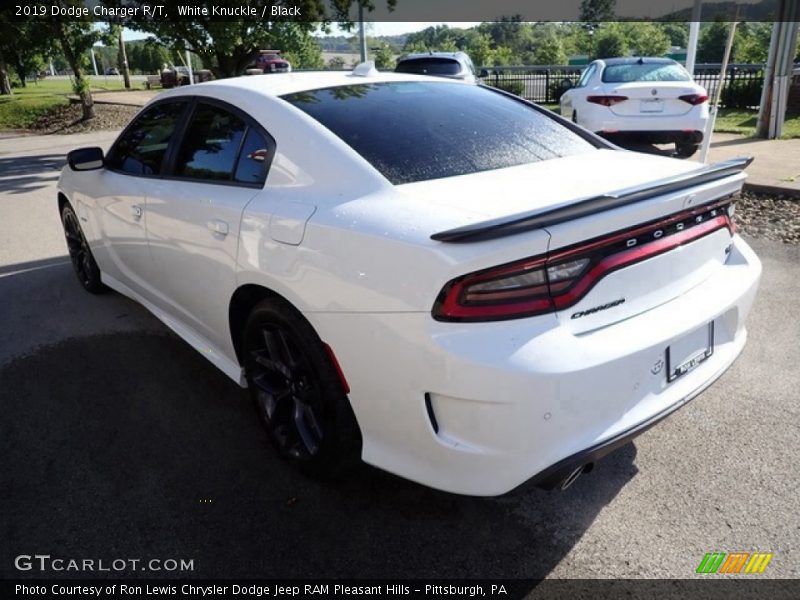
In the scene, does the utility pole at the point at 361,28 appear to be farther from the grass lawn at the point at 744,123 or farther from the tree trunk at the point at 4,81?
the tree trunk at the point at 4,81

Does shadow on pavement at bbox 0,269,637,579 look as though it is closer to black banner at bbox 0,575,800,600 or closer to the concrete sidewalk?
black banner at bbox 0,575,800,600

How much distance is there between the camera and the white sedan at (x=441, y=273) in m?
1.90

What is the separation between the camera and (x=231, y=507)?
2539mm

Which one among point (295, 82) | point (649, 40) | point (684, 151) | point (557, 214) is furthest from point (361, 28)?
point (649, 40)

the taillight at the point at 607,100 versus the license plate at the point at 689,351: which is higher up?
the taillight at the point at 607,100

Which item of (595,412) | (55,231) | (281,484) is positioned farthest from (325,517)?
(55,231)

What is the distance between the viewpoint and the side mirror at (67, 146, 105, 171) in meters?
4.04

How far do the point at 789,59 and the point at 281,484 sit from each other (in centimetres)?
1224

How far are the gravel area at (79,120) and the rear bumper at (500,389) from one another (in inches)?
713

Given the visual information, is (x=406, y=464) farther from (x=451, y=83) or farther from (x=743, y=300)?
(x=451, y=83)

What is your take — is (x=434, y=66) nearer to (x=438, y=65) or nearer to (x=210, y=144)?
(x=438, y=65)

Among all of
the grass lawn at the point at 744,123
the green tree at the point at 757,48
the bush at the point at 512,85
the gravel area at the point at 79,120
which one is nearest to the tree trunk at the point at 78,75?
the gravel area at the point at 79,120

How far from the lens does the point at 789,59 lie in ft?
36.2

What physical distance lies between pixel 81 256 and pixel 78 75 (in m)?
15.5
